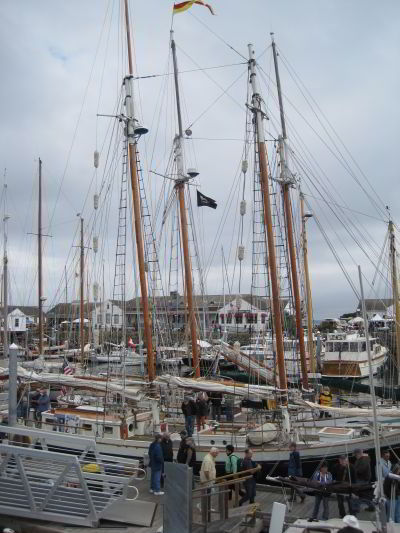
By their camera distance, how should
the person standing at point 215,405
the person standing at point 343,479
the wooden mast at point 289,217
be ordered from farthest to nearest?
1. the wooden mast at point 289,217
2. the person standing at point 215,405
3. the person standing at point 343,479

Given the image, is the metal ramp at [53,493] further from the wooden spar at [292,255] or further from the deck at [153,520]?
the wooden spar at [292,255]

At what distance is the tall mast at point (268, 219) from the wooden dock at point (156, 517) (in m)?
5.58

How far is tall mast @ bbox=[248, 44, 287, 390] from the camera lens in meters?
18.6

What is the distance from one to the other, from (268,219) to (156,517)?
1209cm

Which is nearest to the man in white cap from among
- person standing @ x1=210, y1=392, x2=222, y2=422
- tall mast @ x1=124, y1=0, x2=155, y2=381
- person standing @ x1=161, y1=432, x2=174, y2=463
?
person standing @ x1=161, y1=432, x2=174, y2=463

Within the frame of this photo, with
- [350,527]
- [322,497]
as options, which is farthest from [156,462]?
[350,527]

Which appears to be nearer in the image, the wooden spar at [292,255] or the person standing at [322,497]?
the person standing at [322,497]

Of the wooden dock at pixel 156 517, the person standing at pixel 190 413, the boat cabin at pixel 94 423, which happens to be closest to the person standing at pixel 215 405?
A: the boat cabin at pixel 94 423

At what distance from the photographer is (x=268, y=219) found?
20016mm

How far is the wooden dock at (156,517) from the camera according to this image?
35.0 ft

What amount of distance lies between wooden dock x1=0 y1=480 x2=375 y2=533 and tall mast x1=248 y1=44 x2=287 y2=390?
A: 558cm

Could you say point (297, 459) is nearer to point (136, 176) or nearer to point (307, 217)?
point (136, 176)

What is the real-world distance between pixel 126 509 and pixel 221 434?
5.98 m

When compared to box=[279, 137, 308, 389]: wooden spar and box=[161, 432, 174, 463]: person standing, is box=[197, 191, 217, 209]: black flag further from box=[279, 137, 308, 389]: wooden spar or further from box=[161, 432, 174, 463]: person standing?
box=[161, 432, 174, 463]: person standing
